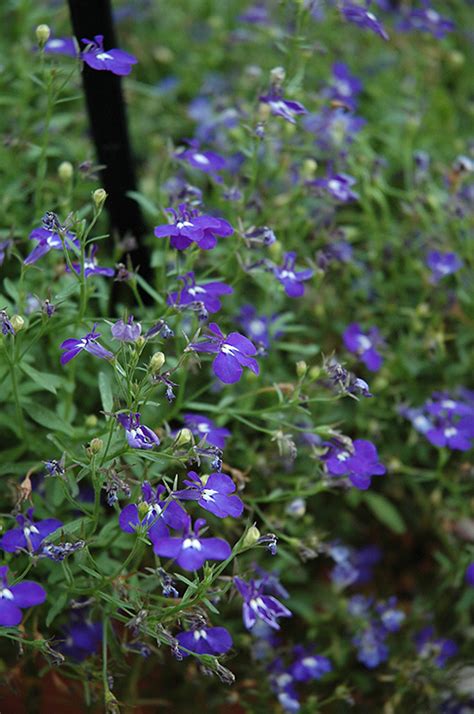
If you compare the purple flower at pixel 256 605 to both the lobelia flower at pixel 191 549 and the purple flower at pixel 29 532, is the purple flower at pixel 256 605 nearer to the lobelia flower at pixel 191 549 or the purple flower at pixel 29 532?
the lobelia flower at pixel 191 549

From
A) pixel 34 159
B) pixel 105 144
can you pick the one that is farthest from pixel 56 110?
pixel 105 144

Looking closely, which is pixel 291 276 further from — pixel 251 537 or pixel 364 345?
pixel 251 537

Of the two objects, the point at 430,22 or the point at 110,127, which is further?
the point at 430,22

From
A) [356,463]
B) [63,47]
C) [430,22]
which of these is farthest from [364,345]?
[430,22]

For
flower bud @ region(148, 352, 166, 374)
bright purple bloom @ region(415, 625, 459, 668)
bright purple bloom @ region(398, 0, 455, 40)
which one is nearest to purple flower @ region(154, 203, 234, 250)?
flower bud @ region(148, 352, 166, 374)

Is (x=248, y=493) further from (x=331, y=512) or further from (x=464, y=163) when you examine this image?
(x=464, y=163)

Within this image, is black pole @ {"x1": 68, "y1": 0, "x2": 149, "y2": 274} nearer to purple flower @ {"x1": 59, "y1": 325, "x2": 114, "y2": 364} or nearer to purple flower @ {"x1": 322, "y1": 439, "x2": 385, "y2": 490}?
purple flower @ {"x1": 59, "y1": 325, "x2": 114, "y2": 364}

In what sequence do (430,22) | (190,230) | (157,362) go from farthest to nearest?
1. (430,22)
2. (190,230)
3. (157,362)

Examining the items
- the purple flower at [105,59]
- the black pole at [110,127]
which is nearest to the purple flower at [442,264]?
the black pole at [110,127]

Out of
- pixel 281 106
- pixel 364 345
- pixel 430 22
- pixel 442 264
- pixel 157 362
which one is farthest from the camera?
pixel 430 22
